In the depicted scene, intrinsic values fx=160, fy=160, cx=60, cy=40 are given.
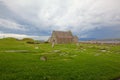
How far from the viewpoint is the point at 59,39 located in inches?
5340

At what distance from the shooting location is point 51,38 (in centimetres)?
14312

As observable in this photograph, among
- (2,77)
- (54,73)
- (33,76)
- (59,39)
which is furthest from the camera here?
(59,39)

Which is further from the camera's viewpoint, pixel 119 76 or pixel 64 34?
pixel 64 34

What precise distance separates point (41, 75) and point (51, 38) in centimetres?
12133

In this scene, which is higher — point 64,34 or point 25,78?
point 64,34

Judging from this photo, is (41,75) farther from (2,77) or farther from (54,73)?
(2,77)

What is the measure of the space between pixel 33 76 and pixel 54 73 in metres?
3.57

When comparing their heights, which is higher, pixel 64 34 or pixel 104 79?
pixel 64 34

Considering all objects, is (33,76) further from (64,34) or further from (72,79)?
(64,34)

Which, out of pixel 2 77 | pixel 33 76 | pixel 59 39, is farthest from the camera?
pixel 59 39

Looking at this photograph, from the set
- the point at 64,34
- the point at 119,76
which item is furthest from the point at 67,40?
the point at 119,76

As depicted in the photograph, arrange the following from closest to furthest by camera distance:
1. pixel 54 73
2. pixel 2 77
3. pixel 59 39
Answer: pixel 2 77 < pixel 54 73 < pixel 59 39

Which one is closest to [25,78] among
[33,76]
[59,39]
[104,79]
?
[33,76]

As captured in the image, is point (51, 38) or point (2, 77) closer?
point (2, 77)
